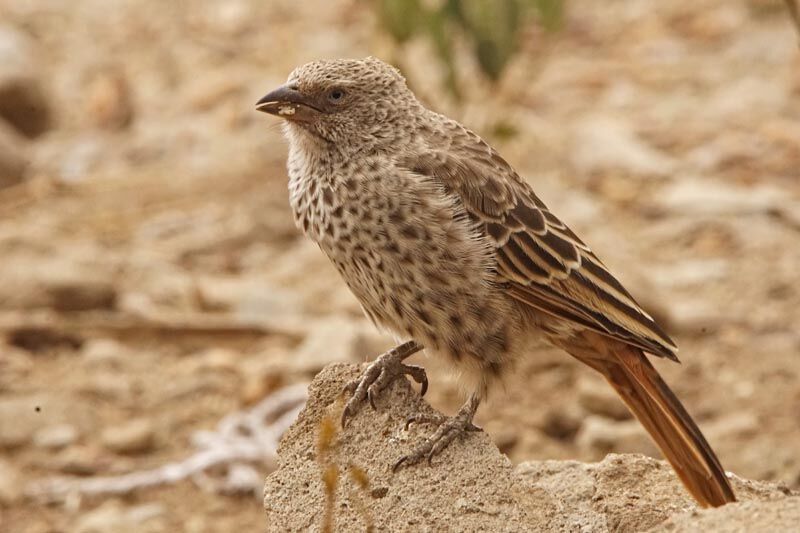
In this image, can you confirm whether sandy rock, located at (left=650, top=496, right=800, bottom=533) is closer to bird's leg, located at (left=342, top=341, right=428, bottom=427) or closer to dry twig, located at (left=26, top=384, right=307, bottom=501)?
bird's leg, located at (left=342, top=341, right=428, bottom=427)

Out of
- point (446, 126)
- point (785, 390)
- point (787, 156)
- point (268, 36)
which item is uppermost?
point (268, 36)

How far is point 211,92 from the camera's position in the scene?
12242mm


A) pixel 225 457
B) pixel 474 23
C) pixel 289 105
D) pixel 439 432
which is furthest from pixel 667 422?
pixel 474 23

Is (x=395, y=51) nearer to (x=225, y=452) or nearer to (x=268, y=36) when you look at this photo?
(x=268, y=36)

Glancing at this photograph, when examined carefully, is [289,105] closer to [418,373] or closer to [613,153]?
[418,373]

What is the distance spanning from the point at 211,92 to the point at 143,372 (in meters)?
4.58

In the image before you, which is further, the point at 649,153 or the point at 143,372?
the point at 649,153

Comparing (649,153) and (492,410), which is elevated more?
(649,153)

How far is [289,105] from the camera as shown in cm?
538

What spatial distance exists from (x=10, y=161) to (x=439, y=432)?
6901 millimetres

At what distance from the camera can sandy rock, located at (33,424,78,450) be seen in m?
7.37

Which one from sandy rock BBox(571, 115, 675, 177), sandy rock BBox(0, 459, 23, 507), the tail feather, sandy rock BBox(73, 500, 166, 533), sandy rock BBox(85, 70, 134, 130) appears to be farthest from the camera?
sandy rock BBox(85, 70, 134, 130)

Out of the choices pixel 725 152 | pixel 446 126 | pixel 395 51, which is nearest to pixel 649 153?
pixel 725 152

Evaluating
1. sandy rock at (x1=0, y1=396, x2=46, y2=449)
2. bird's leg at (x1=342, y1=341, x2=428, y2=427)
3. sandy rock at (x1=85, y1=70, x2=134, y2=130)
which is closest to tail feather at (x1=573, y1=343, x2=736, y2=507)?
bird's leg at (x1=342, y1=341, x2=428, y2=427)
